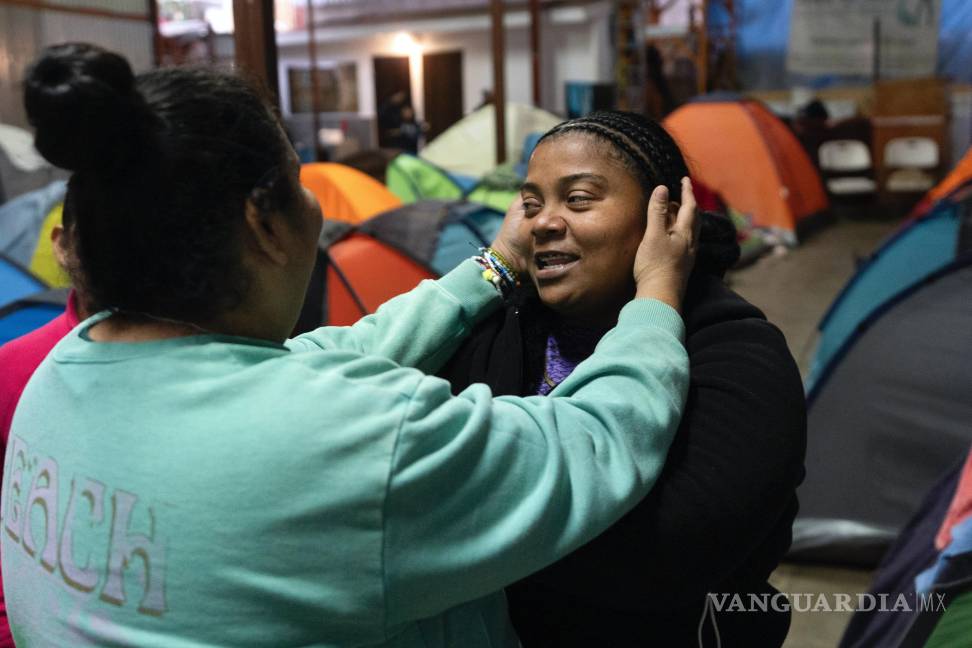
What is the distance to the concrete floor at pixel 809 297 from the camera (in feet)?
7.60

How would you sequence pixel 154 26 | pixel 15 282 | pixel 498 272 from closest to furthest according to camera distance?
pixel 498 272 → pixel 15 282 → pixel 154 26

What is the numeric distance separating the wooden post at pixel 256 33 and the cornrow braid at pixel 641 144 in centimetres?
86

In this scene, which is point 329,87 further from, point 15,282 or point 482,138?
point 15,282

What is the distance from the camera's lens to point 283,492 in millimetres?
609

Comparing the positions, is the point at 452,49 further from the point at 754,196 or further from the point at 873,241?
the point at 873,241

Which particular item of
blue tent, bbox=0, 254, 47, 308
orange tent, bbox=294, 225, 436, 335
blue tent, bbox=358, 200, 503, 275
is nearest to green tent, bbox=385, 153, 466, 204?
blue tent, bbox=358, 200, 503, 275

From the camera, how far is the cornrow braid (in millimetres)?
1054

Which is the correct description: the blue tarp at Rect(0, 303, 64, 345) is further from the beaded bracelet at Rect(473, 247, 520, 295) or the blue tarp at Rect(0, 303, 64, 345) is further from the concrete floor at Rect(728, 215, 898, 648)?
the concrete floor at Rect(728, 215, 898, 648)

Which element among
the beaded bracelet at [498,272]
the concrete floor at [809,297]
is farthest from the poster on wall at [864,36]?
the beaded bracelet at [498,272]

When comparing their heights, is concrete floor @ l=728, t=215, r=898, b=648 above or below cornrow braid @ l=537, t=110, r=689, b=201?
below

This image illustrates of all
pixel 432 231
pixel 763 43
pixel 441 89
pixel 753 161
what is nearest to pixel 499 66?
pixel 753 161

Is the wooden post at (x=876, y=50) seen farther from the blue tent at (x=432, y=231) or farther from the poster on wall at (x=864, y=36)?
the blue tent at (x=432, y=231)

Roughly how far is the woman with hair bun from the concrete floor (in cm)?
185

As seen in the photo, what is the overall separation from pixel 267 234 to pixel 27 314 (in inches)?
62.0
